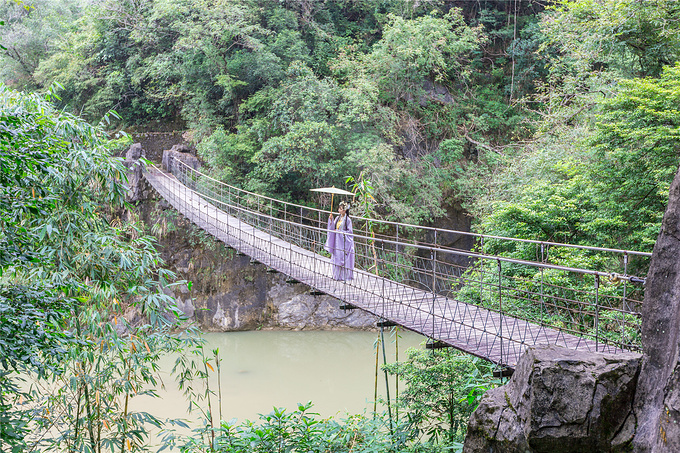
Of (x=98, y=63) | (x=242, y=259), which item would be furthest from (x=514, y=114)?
(x=98, y=63)

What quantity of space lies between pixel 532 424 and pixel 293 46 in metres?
7.55

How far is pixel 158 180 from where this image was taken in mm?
7844

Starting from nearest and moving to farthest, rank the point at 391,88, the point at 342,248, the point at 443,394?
the point at 443,394 → the point at 342,248 → the point at 391,88

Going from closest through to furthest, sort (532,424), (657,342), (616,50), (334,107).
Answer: (657,342)
(532,424)
(616,50)
(334,107)

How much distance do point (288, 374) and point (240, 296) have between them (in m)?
1.82

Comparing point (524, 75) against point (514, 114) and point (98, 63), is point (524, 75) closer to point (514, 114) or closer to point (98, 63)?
point (514, 114)

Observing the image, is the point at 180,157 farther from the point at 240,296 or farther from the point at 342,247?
the point at 342,247

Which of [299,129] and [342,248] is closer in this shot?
[342,248]

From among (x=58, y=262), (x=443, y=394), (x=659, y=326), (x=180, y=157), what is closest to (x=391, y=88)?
(x=180, y=157)

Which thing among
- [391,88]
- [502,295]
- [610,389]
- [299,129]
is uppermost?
[391,88]

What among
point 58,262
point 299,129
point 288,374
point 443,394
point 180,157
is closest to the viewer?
point 58,262

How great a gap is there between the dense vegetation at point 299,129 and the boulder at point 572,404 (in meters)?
1.25

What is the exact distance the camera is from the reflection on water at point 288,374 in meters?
5.45

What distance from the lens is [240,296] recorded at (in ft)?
25.4
